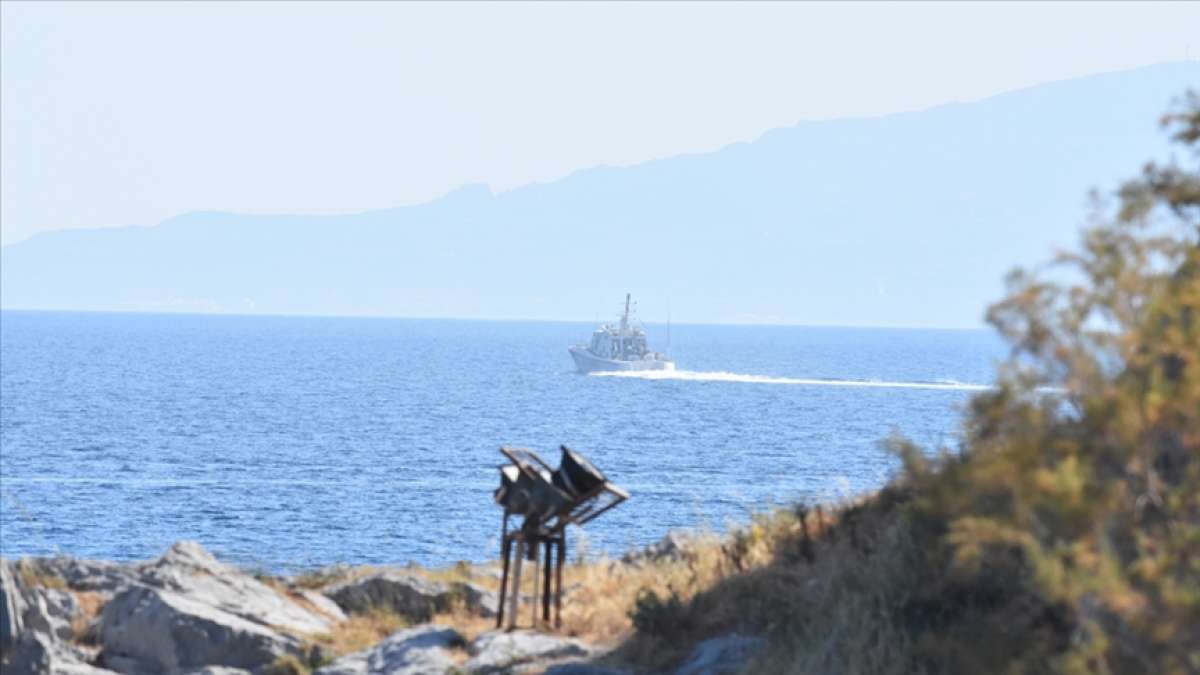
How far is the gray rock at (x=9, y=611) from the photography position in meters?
12.7

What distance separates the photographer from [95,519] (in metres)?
48.5

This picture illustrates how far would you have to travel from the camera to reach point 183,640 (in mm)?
13367

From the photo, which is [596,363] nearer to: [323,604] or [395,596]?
[395,596]

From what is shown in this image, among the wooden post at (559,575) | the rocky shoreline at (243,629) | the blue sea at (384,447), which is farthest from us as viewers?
the blue sea at (384,447)

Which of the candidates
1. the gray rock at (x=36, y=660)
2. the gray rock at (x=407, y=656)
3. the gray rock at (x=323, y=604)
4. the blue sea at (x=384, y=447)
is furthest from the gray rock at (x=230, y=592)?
the blue sea at (x=384, y=447)

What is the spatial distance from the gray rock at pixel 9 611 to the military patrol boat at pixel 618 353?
143 meters

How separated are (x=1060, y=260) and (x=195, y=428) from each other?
7838 cm

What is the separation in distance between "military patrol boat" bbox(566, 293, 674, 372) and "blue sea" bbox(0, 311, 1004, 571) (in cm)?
342

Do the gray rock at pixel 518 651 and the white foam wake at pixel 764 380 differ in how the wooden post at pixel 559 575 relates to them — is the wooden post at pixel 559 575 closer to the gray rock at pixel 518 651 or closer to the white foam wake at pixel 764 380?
the gray rock at pixel 518 651

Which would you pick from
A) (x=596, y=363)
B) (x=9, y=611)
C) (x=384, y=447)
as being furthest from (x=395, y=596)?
(x=596, y=363)

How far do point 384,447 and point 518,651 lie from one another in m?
63.1

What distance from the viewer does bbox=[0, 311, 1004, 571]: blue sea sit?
45875 mm

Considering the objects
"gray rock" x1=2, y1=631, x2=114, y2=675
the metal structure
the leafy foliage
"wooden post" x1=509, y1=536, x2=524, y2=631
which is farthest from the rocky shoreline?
the leafy foliage

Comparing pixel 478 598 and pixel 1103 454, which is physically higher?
pixel 1103 454
